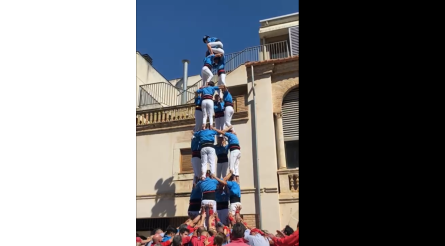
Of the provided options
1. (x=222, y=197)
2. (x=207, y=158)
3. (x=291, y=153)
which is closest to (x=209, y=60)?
(x=207, y=158)

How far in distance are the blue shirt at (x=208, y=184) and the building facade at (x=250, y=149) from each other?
3.68 meters

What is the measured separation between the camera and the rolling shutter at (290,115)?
11047 mm

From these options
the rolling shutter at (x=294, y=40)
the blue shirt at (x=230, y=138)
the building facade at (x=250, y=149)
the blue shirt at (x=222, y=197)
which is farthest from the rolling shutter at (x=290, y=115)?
the blue shirt at (x=222, y=197)

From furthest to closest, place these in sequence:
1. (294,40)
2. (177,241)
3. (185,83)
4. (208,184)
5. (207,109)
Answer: (185,83)
(294,40)
(207,109)
(208,184)
(177,241)

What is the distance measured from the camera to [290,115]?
36.8ft

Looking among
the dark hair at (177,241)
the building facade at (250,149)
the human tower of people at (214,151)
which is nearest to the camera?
the dark hair at (177,241)

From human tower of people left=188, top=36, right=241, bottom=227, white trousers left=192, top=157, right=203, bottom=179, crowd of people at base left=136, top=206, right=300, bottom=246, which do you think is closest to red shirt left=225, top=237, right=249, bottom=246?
crowd of people at base left=136, top=206, right=300, bottom=246

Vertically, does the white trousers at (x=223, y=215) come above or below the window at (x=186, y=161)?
below

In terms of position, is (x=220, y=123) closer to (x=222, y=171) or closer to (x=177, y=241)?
(x=222, y=171)

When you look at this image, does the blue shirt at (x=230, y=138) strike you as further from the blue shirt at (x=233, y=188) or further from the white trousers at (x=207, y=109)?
the blue shirt at (x=233, y=188)

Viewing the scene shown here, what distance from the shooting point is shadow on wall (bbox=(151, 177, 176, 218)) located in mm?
11602

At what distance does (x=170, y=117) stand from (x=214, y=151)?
579 cm
